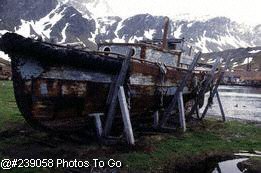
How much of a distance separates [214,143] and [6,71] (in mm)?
50461

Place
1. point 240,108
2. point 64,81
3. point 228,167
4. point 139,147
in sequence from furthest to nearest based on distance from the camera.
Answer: point 240,108 < point 139,147 < point 64,81 < point 228,167

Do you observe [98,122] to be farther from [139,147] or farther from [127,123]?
[139,147]

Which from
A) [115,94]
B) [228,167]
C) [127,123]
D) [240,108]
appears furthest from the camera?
[240,108]

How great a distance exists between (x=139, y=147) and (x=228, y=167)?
3.07 metres

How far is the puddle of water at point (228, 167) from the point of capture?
12172 mm

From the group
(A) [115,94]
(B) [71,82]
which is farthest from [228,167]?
(B) [71,82]

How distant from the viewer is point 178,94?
18047 mm

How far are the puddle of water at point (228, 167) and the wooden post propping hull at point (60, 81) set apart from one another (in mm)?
4725

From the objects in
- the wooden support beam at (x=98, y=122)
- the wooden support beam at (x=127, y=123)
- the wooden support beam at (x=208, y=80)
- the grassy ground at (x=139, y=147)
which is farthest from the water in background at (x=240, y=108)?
the wooden support beam at (x=98, y=122)

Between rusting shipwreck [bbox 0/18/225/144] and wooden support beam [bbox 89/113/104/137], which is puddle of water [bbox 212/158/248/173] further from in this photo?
wooden support beam [bbox 89/113/104/137]

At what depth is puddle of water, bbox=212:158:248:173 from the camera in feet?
39.9

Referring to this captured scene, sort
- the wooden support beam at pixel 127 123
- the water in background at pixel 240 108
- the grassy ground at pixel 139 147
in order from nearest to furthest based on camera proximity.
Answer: the grassy ground at pixel 139 147
the wooden support beam at pixel 127 123
the water in background at pixel 240 108

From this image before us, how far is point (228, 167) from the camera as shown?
12.5 metres

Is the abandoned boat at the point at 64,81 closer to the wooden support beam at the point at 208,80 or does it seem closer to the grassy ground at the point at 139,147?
the grassy ground at the point at 139,147
